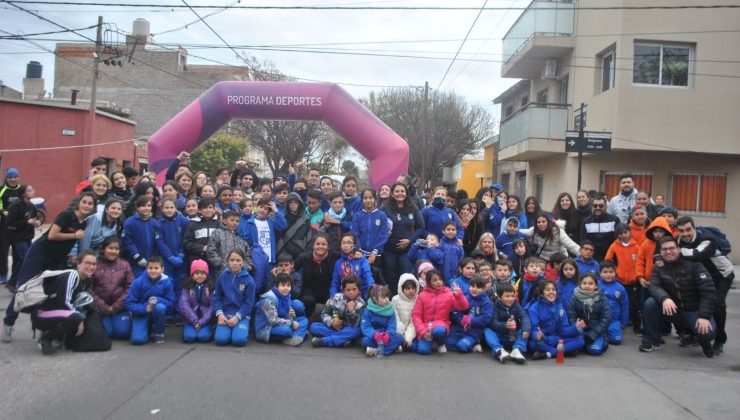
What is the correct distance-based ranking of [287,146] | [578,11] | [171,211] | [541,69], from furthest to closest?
[287,146] → [541,69] → [578,11] → [171,211]

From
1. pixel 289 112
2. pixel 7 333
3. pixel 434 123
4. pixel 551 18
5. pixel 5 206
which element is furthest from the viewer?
pixel 434 123

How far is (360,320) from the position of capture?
6961mm

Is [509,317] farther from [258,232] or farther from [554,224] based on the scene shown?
[258,232]

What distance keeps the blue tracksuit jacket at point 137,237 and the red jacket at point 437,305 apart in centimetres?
336

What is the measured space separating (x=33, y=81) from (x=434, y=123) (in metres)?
27.1

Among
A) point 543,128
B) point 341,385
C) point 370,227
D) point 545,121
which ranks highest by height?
point 545,121

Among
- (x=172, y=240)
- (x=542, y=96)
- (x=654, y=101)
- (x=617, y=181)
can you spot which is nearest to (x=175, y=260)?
(x=172, y=240)

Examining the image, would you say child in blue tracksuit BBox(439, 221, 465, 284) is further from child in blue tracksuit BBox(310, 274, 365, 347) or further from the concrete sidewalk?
the concrete sidewalk

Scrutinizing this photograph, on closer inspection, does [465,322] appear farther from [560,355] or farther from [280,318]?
[280,318]

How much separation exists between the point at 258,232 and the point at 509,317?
3.39 metres

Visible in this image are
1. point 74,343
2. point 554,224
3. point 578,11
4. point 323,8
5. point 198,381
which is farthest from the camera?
point 578,11

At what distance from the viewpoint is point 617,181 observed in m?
17.2

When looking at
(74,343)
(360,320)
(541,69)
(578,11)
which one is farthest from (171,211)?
(541,69)

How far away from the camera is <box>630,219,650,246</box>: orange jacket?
8289 millimetres
